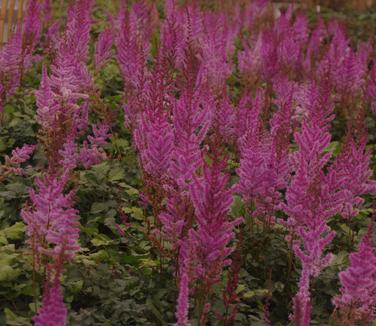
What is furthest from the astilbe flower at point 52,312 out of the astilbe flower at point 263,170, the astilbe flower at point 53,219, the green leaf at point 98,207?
the green leaf at point 98,207

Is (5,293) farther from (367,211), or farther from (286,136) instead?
(367,211)

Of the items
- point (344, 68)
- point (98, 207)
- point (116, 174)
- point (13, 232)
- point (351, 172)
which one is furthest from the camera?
point (344, 68)

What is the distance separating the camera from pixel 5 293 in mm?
3061

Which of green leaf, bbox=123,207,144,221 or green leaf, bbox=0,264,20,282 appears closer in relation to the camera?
green leaf, bbox=0,264,20,282

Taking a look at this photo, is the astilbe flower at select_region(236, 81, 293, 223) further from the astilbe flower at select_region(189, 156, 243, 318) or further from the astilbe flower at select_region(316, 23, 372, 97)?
the astilbe flower at select_region(316, 23, 372, 97)

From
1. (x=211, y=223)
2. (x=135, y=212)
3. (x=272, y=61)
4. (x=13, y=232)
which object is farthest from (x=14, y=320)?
(x=272, y=61)

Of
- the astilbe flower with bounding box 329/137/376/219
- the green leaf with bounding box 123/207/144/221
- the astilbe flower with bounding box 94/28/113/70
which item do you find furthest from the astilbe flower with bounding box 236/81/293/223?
the astilbe flower with bounding box 94/28/113/70

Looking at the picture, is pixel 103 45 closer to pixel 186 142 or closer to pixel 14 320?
pixel 186 142

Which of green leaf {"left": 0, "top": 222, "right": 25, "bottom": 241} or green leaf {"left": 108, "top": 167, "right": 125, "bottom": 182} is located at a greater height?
green leaf {"left": 108, "top": 167, "right": 125, "bottom": 182}

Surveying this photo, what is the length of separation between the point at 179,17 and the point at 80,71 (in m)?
2.40

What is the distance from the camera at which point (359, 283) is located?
2580 mm

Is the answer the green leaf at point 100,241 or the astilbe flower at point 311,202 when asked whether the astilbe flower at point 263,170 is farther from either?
the green leaf at point 100,241

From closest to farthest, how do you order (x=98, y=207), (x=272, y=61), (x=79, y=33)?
(x=98, y=207) < (x=79, y=33) < (x=272, y=61)

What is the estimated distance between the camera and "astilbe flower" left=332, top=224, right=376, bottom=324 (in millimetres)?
2525
